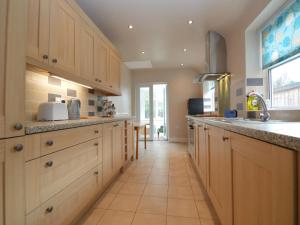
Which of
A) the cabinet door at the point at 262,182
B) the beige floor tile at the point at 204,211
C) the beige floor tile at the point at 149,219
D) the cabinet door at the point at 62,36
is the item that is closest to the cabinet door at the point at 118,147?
the beige floor tile at the point at 149,219

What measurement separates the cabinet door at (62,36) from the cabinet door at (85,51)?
0.34 ft

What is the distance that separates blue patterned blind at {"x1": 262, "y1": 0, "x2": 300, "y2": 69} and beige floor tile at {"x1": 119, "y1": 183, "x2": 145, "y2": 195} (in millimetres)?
2236

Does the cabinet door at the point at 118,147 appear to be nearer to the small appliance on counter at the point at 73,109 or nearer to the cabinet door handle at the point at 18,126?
the small appliance on counter at the point at 73,109

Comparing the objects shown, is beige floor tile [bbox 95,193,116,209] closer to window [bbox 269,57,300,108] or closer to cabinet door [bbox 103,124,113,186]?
cabinet door [bbox 103,124,113,186]

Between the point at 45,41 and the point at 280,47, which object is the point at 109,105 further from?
the point at 280,47

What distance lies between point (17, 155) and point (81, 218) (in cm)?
103

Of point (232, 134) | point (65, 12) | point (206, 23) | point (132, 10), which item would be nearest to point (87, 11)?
point (132, 10)

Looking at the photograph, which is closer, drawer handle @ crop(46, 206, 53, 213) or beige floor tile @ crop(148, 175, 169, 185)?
drawer handle @ crop(46, 206, 53, 213)

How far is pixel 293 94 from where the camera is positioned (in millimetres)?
1621

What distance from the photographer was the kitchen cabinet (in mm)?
744

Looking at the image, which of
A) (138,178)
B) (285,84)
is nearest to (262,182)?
(285,84)

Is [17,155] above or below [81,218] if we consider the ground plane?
above

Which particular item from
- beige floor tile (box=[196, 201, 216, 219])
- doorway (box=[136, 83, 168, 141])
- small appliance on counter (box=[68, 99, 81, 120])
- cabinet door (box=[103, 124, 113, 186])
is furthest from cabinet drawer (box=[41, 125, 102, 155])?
doorway (box=[136, 83, 168, 141])

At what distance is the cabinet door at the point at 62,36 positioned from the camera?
4.88 ft
